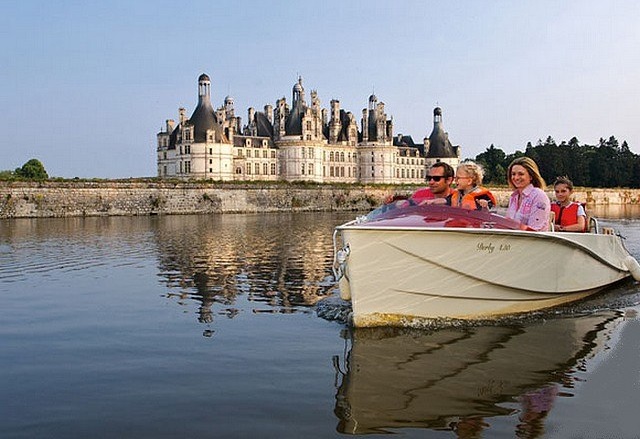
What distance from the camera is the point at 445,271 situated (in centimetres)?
884

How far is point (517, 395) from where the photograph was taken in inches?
252

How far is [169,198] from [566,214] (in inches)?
1935

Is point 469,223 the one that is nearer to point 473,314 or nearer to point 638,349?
point 473,314

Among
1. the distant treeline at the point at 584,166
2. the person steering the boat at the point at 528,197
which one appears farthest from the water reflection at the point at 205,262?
the distant treeline at the point at 584,166

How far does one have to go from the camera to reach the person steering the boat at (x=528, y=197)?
9.76 m

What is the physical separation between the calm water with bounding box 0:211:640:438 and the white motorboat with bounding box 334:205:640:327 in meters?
0.34

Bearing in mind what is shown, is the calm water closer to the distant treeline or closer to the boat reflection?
the boat reflection

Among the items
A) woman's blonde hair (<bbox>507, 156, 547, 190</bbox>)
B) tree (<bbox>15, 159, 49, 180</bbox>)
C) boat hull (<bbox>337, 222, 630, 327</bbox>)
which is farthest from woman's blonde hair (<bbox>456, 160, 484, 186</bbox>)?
tree (<bbox>15, 159, 49, 180</bbox>)

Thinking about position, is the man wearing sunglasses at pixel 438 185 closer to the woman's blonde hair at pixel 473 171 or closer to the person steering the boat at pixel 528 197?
the woman's blonde hair at pixel 473 171

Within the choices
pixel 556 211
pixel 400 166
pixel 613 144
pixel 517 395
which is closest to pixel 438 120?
pixel 400 166

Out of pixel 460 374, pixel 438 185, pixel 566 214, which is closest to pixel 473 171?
pixel 438 185

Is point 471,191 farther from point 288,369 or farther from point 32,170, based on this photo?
point 32,170

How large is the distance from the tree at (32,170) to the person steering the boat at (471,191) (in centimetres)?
8517

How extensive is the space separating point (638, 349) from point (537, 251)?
191cm
